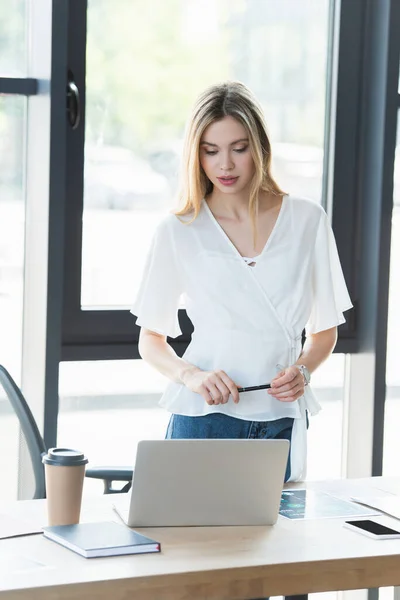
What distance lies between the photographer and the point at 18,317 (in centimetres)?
312

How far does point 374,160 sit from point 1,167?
1.33 m

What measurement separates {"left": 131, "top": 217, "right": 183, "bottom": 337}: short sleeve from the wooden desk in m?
0.78

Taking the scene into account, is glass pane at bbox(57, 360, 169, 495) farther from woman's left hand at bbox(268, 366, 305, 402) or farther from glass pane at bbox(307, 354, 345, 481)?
woman's left hand at bbox(268, 366, 305, 402)

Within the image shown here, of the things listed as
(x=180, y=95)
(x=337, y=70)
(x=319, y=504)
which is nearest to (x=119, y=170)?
(x=180, y=95)

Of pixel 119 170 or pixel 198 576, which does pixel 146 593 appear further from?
pixel 119 170

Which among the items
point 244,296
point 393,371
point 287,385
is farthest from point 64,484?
point 393,371

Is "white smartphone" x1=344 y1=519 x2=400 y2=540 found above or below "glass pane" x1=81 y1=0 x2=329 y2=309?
below

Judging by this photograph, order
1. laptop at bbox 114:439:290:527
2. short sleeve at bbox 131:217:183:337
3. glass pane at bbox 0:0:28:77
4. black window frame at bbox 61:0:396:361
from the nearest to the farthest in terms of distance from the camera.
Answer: laptop at bbox 114:439:290:527 → short sleeve at bbox 131:217:183:337 → glass pane at bbox 0:0:28:77 → black window frame at bbox 61:0:396:361

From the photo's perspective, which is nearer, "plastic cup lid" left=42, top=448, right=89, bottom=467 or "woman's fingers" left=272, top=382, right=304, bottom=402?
"plastic cup lid" left=42, top=448, right=89, bottom=467

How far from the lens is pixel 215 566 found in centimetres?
170

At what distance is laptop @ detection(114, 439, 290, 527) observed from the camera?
6.05ft

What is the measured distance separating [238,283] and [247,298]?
0.15 ft

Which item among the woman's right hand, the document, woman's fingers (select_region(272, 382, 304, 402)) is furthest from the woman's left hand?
the document

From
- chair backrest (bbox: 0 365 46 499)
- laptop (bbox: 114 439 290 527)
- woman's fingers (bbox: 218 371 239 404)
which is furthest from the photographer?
chair backrest (bbox: 0 365 46 499)
